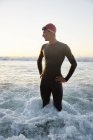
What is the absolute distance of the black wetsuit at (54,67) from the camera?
530 cm

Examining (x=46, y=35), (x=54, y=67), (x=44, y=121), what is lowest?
(x=44, y=121)

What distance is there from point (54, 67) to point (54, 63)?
0.29 feet

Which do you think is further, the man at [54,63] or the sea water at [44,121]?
the man at [54,63]

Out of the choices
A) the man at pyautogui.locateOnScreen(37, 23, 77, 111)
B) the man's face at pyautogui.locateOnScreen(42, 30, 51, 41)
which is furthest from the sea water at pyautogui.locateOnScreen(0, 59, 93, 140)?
the man's face at pyautogui.locateOnScreen(42, 30, 51, 41)

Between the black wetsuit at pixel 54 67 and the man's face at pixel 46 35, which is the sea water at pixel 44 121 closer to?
the black wetsuit at pixel 54 67

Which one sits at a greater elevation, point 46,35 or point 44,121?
point 46,35

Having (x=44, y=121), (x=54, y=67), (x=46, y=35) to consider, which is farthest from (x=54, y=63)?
(x=44, y=121)

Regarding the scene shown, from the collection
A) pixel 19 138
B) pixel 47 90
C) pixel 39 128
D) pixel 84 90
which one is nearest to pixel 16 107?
pixel 47 90

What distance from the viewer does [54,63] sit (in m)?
5.46

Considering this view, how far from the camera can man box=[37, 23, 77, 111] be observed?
5.30m

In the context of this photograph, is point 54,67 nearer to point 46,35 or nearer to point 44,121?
point 46,35

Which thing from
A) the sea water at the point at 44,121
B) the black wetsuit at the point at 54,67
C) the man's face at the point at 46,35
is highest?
the man's face at the point at 46,35

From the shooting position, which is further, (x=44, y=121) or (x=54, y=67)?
(x=54, y=67)

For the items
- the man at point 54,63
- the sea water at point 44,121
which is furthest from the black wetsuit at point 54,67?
the sea water at point 44,121
